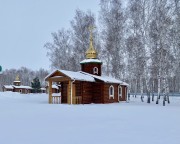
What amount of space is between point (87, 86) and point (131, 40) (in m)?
7.88

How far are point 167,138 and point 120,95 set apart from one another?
86.7 feet

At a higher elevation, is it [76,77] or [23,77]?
[23,77]

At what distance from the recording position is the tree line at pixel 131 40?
2581cm

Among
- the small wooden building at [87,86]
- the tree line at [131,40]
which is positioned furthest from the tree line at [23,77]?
the small wooden building at [87,86]

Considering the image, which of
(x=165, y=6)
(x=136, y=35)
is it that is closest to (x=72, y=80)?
(x=136, y=35)

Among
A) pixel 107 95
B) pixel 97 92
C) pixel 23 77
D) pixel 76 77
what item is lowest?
pixel 107 95

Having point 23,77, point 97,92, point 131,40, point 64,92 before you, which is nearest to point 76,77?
point 64,92

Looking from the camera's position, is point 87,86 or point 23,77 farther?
point 23,77

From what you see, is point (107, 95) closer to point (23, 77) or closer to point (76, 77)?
point (76, 77)

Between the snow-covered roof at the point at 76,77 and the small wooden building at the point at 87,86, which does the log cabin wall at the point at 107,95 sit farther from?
the snow-covered roof at the point at 76,77

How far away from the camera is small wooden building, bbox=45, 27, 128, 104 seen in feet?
80.9

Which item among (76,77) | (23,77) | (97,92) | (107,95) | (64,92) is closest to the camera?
(76,77)

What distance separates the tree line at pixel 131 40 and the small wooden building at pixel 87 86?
137 inches

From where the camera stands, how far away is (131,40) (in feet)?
97.6
